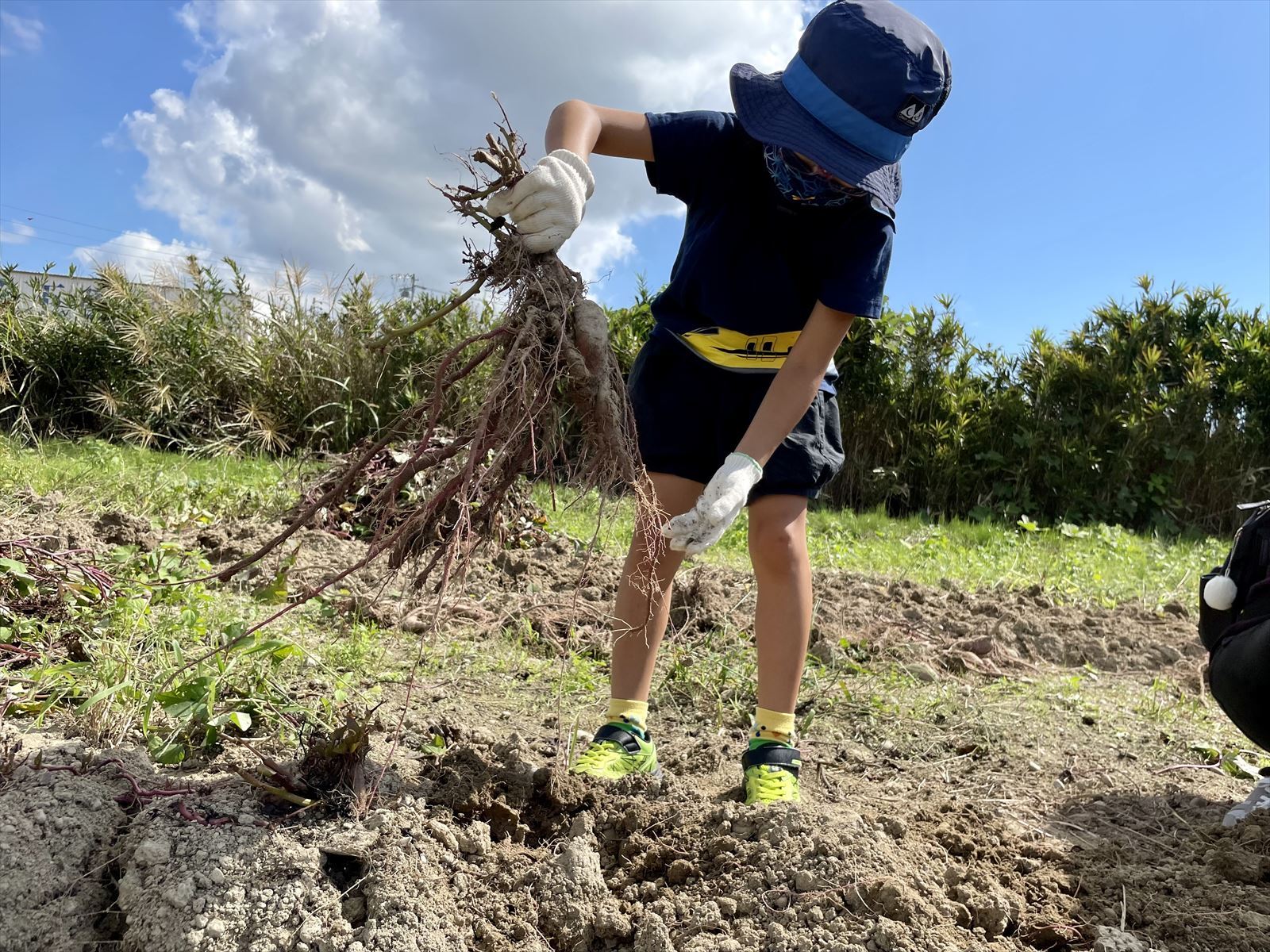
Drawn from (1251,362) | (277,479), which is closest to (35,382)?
(277,479)

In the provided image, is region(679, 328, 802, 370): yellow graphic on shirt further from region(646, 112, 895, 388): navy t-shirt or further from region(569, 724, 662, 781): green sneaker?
region(569, 724, 662, 781): green sneaker

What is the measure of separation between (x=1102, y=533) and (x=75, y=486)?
270 inches

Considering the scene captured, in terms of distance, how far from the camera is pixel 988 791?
92.0 inches

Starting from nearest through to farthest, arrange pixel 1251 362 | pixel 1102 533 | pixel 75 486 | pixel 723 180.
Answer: pixel 723 180 → pixel 75 486 → pixel 1102 533 → pixel 1251 362

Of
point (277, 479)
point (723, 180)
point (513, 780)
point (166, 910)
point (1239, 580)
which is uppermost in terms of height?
point (723, 180)

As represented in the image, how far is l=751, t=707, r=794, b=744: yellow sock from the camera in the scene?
2102mm

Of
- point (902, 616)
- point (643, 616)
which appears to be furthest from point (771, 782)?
point (902, 616)

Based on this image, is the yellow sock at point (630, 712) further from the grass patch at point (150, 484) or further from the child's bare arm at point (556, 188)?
the grass patch at point (150, 484)

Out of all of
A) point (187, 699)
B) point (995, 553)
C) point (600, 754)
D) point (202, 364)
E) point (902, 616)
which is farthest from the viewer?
point (202, 364)

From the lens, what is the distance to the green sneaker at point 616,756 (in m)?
1.99

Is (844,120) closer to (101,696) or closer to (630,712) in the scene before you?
(630,712)

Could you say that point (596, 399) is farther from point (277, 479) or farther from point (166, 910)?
point (277, 479)

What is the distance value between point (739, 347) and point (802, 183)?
0.40 meters

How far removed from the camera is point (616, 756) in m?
2.04
